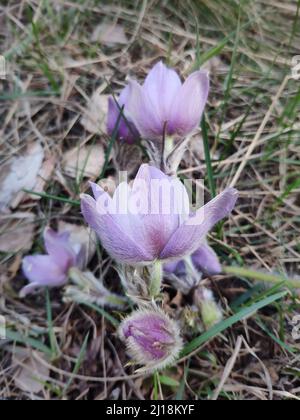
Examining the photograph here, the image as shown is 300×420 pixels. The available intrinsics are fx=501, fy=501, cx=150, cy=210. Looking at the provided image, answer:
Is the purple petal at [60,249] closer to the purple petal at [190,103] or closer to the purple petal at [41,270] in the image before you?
the purple petal at [41,270]

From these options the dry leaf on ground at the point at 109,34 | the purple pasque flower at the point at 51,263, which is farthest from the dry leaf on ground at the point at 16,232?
the dry leaf on ground at the point at 109,34

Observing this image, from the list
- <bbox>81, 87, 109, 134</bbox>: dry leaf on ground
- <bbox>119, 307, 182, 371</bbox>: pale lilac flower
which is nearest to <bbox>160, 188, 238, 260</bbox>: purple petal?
<bbox>119, 307, 182, 371</bbox>: pale lilac flower

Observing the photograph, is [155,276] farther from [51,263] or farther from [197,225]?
[51,263]

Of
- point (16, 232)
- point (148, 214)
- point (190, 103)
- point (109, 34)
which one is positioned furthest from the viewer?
point (109, 34)

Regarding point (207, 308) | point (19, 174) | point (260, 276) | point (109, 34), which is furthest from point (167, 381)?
point (109, 34)

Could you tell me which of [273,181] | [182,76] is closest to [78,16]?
[182,76]
